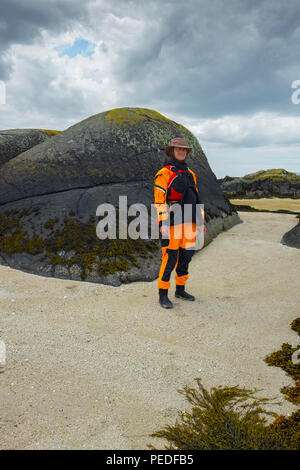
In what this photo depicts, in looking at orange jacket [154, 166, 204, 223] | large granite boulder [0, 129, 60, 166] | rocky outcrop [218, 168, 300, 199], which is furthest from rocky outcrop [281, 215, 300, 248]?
rocky outcrop [218, 168, 300, 199]

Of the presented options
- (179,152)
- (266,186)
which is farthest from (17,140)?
(266,186)

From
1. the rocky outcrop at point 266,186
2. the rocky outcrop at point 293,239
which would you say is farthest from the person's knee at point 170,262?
the rocky outcrop at point 266,186

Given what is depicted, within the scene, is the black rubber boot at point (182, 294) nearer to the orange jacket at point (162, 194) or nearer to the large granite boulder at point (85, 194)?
the large granite boulder at point (85, 194)

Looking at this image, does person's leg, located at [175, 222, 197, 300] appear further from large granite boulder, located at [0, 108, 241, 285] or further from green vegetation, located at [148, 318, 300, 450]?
green vegetation, located at [148, 318, 300, 450]

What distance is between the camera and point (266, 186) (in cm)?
2558

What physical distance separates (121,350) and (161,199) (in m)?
2.32

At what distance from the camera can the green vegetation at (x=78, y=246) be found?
5.68 meters

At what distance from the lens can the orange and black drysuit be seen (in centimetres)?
468

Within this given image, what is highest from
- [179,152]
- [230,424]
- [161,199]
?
[179,152]

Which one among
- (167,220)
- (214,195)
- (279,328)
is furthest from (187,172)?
(214,195)

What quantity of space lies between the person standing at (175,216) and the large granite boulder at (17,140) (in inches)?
207

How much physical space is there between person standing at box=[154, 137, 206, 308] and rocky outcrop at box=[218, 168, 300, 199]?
20872 mm

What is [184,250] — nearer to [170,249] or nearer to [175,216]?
[170,249]

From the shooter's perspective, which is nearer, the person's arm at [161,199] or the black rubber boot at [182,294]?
the person's arm at [161,199]
